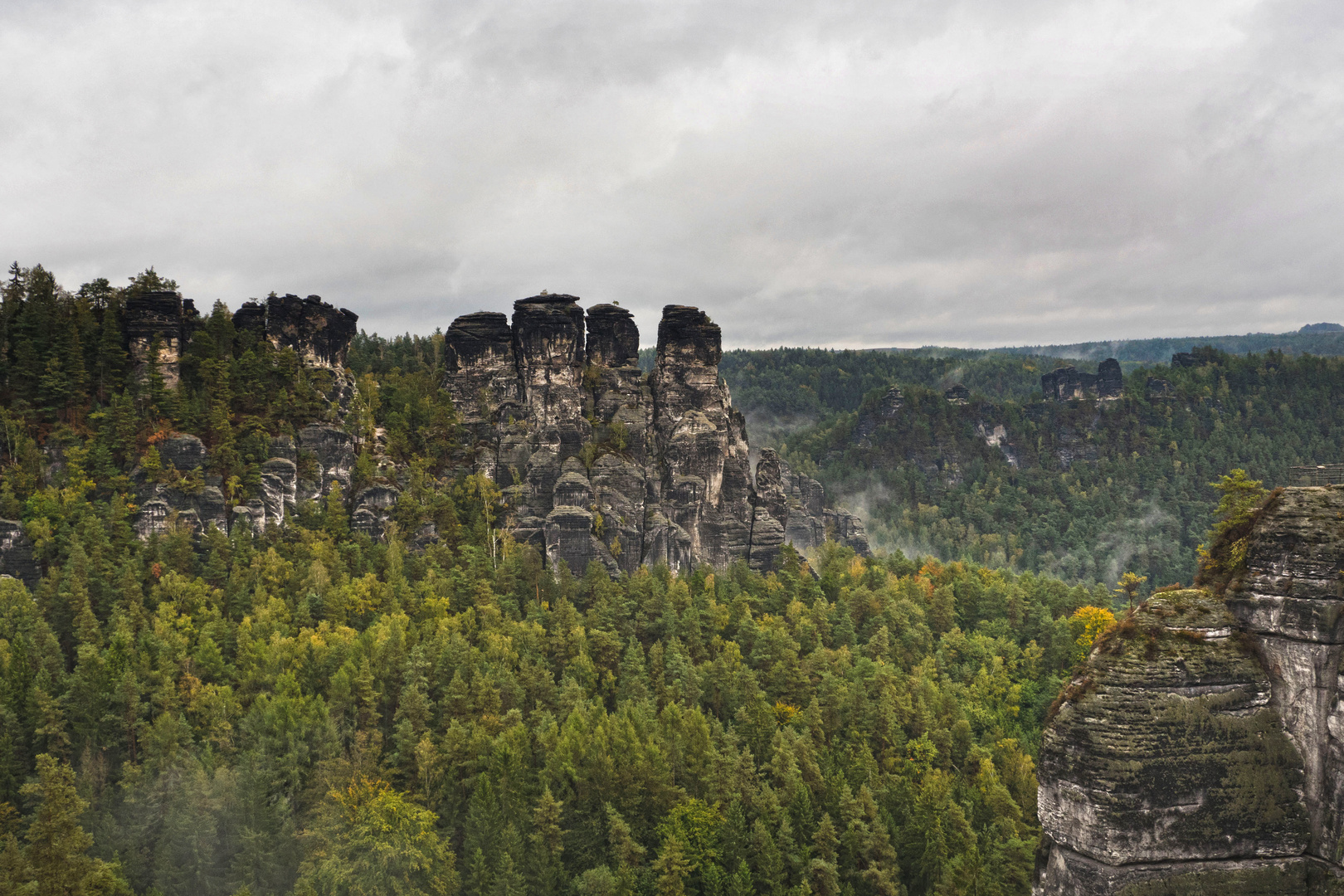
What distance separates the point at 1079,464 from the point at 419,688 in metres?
170

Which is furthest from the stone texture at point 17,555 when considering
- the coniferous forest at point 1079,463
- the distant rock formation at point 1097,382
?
the distant rock formation at point 1097,382

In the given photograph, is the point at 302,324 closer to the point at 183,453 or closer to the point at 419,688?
the point at 183,453

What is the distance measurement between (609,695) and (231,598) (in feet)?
91.9

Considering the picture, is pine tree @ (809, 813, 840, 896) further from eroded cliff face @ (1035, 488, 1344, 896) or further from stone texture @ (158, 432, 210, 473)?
stone texture @ (158, 432, 210, 473)

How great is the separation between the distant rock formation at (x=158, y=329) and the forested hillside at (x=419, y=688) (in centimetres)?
123

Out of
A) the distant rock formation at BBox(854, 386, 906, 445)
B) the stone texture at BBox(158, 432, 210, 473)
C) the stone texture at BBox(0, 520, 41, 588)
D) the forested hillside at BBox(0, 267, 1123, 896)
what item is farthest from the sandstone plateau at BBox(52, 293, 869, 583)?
the distant rock formation at BBox(854, 386, 906, 445)

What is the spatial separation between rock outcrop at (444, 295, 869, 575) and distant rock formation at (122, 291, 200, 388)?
83.1ft

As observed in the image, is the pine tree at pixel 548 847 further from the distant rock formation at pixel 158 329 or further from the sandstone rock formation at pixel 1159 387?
the sandstone rock formation at pixel 1159 387

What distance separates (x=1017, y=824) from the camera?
42125 mm

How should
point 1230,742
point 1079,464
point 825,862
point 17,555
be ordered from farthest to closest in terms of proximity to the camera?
1. point 1079,464
2. point 17,555
3. point 825,862
4. point 1230,742

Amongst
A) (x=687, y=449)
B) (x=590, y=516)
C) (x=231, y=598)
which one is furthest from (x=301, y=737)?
(x=687, y=449)

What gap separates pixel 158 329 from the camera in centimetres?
7131

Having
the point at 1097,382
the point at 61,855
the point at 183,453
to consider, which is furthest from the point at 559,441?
the point at 1097,382

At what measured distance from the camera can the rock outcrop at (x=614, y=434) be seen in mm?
76312
